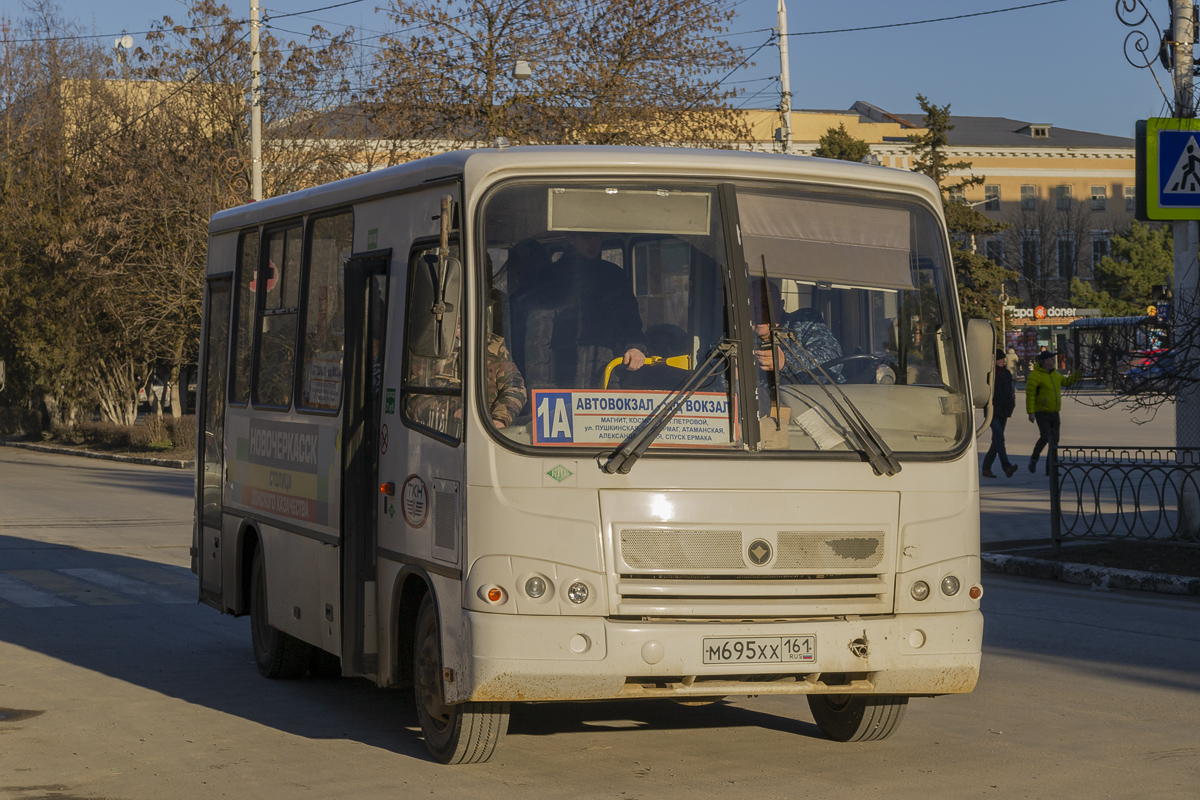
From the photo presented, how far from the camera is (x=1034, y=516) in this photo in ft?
57.9

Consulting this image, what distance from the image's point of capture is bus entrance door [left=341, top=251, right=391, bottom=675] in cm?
706

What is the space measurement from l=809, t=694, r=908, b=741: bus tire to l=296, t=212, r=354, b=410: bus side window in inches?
108

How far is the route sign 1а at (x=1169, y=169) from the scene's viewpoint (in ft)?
43.9

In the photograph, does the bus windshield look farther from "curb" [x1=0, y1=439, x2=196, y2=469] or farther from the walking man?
"curb" [x1=0, y1=439, x2=196, y2=469]

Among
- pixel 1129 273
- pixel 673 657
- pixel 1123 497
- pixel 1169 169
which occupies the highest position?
pixel 1129 273

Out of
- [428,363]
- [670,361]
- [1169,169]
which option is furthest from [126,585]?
[1169,169]

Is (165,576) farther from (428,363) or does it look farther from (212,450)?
(428,363)

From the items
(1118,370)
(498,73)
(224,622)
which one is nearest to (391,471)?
(224,622)

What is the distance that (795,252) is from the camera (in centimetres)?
639

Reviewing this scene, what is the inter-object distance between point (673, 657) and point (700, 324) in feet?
4.38

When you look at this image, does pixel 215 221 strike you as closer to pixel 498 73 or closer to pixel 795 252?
pixel 795 252

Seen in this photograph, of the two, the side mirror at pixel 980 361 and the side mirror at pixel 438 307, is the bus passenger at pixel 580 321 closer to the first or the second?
the side mirror at pixel 438 307

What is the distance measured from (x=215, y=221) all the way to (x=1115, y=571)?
7.72 m

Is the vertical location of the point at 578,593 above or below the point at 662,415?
below
